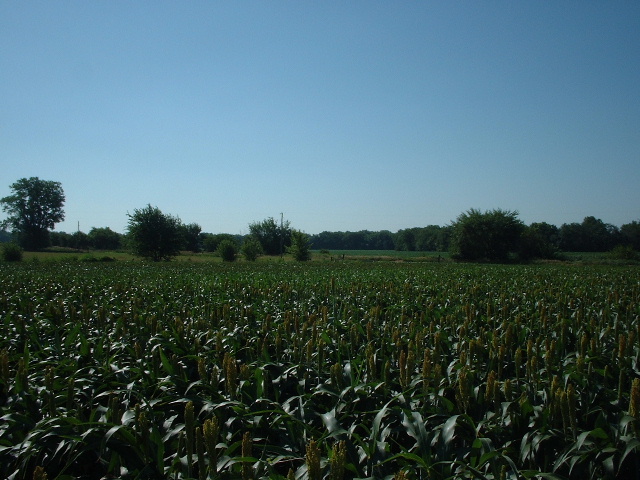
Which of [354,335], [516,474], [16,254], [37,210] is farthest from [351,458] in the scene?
[37,210]

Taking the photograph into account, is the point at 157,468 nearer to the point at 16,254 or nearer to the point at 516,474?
the point at 516,474

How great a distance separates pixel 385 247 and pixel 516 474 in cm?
14946

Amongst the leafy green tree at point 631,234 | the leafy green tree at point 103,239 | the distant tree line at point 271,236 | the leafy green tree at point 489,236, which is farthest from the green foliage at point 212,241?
the leafy green tree at point 631,234

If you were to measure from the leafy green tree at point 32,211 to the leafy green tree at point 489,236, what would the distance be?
76.7 metres

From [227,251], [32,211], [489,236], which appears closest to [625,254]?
[489,236]

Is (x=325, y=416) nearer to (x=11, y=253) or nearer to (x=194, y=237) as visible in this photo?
(x=11, y=253)

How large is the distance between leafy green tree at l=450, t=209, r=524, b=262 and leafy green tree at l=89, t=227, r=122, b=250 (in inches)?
3151

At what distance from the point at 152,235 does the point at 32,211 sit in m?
40.4

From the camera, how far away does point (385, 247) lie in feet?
492

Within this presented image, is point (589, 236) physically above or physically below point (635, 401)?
above

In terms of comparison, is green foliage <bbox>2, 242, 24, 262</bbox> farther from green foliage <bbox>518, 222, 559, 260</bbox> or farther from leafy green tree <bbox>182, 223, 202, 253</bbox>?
green foliage <bbox>518, 222, 559, 260</bbox>

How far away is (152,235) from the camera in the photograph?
57188mm

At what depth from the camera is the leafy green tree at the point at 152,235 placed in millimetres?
56594

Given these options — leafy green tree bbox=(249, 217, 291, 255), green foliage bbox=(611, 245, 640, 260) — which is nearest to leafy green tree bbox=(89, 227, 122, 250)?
leafy green tree bbox=(249, 217, 291, 255)
